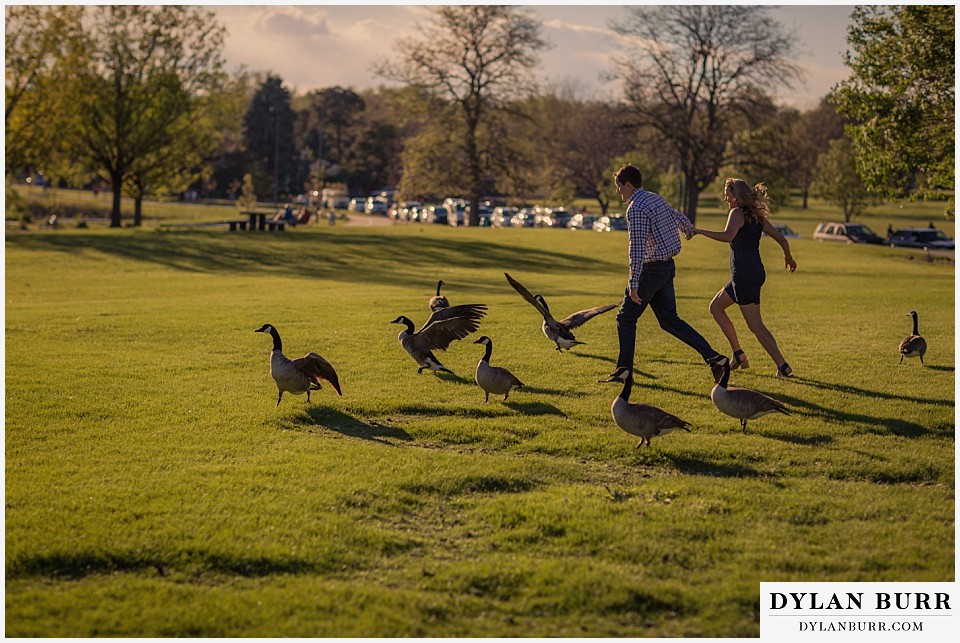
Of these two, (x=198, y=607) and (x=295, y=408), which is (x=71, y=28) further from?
(x=198, y=607)

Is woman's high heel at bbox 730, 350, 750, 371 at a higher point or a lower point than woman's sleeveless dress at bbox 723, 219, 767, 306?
lower

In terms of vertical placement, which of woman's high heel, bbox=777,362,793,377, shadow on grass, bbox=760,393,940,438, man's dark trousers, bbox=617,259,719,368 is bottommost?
shadow on grass, bbox=760,393,940,438

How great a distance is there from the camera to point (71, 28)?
50.8 m

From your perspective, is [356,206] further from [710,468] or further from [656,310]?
[710,468]

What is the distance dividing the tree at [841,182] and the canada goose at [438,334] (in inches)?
2798

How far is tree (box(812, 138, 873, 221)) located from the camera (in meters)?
77.0

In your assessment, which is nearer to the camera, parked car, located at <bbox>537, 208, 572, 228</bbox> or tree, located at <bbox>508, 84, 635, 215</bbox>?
parked car, located at <bbox>537, 208, 572, 228</bbox>

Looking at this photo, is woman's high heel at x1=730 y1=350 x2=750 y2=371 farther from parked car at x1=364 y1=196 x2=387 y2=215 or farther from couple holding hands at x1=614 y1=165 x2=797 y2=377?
parked car at x1=364 y1=196 x2=387 y2=215

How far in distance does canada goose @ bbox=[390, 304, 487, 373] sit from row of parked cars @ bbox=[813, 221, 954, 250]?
175 feet

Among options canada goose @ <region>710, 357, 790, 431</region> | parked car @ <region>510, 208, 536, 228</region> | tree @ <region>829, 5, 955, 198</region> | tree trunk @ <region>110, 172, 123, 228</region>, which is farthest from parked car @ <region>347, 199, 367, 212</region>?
canada goose @ <region>710, 357, 790, 431</region>

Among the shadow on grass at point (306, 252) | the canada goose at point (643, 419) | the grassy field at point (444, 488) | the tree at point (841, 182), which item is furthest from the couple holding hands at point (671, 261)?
the tree at point (841, 182)

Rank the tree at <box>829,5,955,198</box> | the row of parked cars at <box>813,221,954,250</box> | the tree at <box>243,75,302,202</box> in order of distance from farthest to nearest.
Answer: the tree at <box>243,75,302,202</box> → the row of parked cars at <box>813,221,954,250</box> → the tree at <box>829,5,955,198</box>

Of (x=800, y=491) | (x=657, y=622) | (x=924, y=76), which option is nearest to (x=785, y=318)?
(x=800, y=491)

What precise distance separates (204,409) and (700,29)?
5695cm
